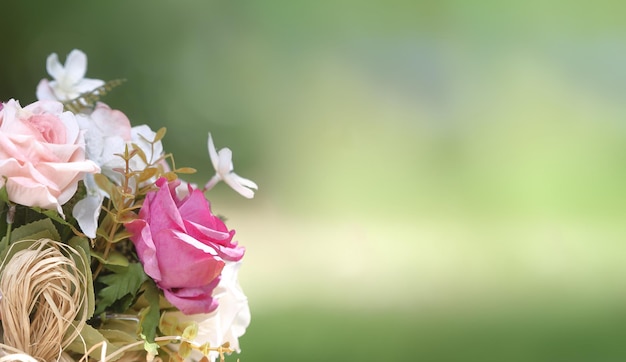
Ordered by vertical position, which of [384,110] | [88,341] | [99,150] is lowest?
[88,341]

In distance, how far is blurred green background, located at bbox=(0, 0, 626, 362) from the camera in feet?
8.44

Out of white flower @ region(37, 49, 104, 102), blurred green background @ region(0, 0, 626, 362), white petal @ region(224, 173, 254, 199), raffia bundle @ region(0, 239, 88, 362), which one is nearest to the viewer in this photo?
raffia bundle @ region(0, 239, 88, 362)

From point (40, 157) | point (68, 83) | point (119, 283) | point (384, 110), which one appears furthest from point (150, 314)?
point (384, 110)

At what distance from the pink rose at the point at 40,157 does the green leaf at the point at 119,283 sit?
2.7 inches

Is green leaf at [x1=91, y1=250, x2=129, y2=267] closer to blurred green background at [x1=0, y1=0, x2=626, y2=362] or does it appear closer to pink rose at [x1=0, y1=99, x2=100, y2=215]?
pink rose at [x1=0, y1=99, x2=100, y2=215]

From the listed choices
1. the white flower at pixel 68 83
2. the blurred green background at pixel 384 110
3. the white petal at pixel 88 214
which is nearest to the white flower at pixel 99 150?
the white petal at pixel 88 214

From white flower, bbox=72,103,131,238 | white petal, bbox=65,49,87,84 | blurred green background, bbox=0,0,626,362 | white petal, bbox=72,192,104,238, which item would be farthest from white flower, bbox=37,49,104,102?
blurred green background, bbox=0,0,626,362

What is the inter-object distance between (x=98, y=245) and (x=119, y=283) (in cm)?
4

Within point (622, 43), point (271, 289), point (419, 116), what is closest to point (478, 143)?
point (419, 116)

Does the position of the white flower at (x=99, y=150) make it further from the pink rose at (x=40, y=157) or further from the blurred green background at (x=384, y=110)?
the blurred green background at (x=384, y=110)

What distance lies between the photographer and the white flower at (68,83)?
2.29 ft

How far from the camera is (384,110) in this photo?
267 cm

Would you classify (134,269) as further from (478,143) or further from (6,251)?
(478,143)

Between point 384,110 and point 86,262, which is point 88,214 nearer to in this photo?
point 86,262
